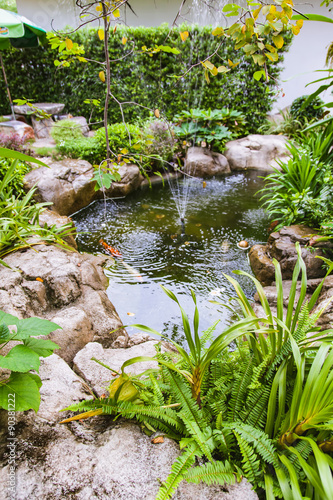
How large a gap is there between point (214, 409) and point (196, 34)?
1046 centimetres

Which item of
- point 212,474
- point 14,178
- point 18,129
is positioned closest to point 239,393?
point 212,474

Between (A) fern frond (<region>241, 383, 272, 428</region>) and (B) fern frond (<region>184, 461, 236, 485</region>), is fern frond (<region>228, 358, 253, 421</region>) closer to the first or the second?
(A) fern frond (<region>241, 383, 272, 428</region>)

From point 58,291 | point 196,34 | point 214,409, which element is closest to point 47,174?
point 58,291

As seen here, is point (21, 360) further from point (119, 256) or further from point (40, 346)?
point (119, 256)

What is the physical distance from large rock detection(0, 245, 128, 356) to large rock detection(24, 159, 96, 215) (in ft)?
7.46

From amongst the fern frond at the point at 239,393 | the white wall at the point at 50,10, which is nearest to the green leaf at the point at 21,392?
the fern frond at the point at 239,393

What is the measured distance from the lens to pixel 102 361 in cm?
190

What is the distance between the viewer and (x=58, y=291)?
263 centimetres

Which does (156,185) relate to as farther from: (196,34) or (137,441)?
(137,441)

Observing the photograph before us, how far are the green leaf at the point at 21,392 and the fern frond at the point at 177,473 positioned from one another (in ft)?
1.75

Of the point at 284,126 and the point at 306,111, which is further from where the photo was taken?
the point at 284,126

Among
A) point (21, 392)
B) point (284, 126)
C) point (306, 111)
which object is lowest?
point (21, 392)

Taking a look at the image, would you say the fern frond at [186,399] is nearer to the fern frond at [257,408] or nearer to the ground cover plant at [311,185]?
the fern frond at [257,408]

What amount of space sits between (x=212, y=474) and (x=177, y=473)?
0.44 ft
